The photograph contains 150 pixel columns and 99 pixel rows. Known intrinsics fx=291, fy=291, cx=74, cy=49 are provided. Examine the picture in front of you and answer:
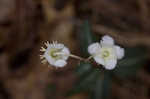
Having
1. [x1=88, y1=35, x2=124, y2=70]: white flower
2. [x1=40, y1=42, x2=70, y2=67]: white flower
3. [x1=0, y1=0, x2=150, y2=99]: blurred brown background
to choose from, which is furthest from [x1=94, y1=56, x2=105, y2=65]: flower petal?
[x1=0, y1=0, x2=150, y2=99]: blurred brown background

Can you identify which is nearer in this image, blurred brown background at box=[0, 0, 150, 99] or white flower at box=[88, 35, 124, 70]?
white flower at box=[88, 35, 124, 70]

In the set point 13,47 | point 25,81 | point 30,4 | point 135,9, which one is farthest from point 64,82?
point 135,9

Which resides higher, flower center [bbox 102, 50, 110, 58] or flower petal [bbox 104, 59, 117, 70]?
flower center [bbox 102, 50, 110, 58]

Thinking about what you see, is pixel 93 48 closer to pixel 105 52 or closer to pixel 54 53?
pixel 105 52

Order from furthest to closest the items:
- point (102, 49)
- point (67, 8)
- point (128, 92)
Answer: point (67, 8), point (128, 92), point (102, 49)

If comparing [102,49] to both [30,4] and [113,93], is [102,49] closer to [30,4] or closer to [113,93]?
[113,93]

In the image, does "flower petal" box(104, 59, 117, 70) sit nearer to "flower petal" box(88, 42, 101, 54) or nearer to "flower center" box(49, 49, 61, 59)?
"flower petal" box(88, 42, 101, 54)
